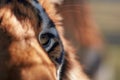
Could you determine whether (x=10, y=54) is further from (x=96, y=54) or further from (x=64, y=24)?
(x=96, y=54)

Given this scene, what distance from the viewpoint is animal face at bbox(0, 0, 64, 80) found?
691mm

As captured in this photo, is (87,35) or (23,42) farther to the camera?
(87,35)

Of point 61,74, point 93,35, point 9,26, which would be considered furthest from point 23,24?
point 93,35

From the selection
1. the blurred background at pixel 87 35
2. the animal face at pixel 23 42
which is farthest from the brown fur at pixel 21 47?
the blurred background at pixel 87 35

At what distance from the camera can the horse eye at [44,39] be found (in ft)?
2.41

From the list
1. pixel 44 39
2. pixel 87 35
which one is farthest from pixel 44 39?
pixel 87 35

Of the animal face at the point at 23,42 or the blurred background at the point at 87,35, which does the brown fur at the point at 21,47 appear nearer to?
the animal face at the point at 23,42

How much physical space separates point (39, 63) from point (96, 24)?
10.9 inches

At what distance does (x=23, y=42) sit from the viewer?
705 mm

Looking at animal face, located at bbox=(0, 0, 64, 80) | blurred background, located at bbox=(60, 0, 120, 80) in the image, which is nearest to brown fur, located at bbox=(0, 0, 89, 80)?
animal face, located at bbox=(0, 0, 64, 80)

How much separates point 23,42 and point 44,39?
2.2 inches

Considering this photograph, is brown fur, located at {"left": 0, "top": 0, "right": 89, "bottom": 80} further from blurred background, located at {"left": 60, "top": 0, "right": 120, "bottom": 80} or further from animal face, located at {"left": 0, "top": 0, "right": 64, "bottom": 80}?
blurred background, located at {"left": 60, "top": 0, "right": 120, "bottom": 80}

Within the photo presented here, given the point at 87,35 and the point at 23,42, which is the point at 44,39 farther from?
the point at 87,35

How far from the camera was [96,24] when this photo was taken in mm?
943
